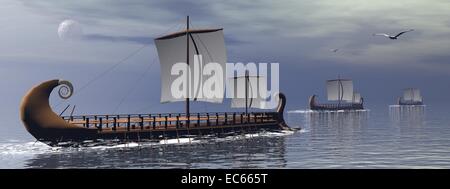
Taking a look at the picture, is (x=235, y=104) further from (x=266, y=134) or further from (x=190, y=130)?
(x=190, y=130)

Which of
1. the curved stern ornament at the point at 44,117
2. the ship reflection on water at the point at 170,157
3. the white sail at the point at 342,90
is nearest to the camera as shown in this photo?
the ship reflection on water at the point at 170,157

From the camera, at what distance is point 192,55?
53844 mm

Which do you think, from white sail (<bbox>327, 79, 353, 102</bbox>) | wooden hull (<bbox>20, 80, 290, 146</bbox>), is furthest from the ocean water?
white sail (<bbox>327, 79, 353, 102</bbox>)

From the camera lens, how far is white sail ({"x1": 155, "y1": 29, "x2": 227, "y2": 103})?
53037 millimetres

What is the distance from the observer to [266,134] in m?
59.2

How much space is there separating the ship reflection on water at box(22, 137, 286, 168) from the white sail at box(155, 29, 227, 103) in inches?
374

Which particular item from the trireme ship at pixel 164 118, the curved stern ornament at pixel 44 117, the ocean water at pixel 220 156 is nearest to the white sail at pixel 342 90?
the trireme ship at pixel 164 118

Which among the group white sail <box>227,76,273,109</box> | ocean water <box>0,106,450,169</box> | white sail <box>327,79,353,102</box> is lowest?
ocean water <box>0,106,450,169</box>

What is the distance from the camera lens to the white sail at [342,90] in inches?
7411

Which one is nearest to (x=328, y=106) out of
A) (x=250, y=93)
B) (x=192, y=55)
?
(x=250, y=93)

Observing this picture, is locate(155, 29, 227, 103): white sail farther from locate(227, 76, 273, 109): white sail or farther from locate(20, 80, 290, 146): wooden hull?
locate(227, 76, 273, 109): white sail

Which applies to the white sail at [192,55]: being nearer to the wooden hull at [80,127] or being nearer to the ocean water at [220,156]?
the wooden hull at [80,127]

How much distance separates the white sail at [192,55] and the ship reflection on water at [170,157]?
9507mm
